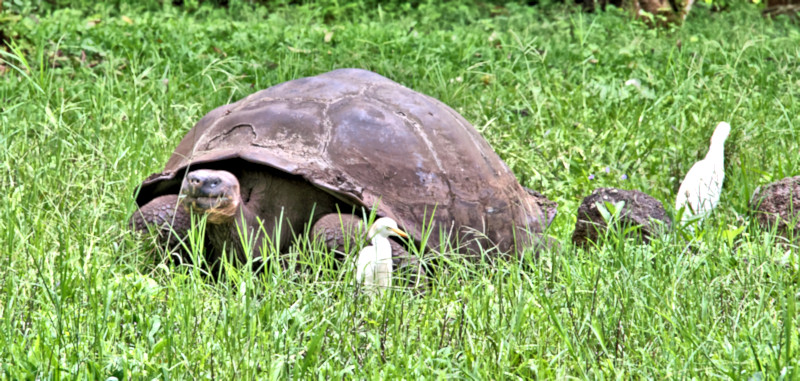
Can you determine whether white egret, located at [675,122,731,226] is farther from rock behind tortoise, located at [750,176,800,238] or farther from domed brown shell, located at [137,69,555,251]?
domed brown shell, located at [137,69,555,251]

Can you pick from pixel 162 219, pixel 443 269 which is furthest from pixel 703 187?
pixel 162 219

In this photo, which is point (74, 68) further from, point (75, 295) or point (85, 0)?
point (85, 0)

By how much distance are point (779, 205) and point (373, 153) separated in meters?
1.62

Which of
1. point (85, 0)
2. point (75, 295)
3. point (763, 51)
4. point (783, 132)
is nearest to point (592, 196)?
point (783, 132)

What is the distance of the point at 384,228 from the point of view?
268 centimetres

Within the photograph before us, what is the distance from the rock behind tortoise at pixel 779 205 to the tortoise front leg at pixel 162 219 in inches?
85.3

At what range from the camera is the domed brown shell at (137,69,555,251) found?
2.92 m

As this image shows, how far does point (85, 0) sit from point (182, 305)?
8.95 metres

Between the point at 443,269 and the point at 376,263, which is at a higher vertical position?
the point at 376,263

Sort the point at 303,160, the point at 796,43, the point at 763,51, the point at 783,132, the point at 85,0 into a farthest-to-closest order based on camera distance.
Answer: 1. the point at 85,0
2. the point at 796,43
3. the point at 763,51
4. the point at 783,132
5. the point at 303,160

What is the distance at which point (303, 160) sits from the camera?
9.44 ft

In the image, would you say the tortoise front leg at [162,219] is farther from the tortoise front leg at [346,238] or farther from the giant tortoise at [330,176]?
the tortoise front leg at [346,238]

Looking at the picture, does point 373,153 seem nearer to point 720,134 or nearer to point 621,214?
point 621,214

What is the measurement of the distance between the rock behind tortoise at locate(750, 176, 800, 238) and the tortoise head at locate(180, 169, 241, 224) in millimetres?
1976
